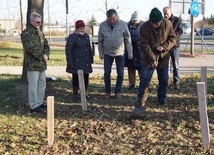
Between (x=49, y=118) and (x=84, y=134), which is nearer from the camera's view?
(x=49, y=118)

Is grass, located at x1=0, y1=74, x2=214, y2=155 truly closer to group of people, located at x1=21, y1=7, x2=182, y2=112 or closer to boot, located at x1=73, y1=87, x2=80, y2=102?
boot, located at x1=73, y1=87, x2=80, y2=102

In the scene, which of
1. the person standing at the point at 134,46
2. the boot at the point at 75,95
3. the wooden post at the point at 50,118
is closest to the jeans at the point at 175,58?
the person standing at the point at 134,46

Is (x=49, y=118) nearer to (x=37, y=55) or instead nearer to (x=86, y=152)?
(x=86, y=152)

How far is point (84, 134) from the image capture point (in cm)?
491

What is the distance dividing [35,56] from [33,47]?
0.55ft

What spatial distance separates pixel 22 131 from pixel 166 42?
2749mm

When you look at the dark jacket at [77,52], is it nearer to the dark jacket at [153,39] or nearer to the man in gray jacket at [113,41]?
the man in gray jacket at [113,41]

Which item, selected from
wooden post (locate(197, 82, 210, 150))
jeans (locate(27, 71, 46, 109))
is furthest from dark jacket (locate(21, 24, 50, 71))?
wooden post (locate(197, 82, 210, 150))

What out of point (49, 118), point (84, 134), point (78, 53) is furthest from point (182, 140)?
point (78, 53)

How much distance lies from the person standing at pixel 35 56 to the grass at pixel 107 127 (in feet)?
1.23

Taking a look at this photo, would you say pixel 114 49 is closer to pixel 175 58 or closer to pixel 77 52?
pixel 77 52

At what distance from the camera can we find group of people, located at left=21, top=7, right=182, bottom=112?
5613 millimetres

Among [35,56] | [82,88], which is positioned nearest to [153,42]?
[82,88]

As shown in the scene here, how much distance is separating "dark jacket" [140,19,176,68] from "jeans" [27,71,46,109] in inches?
75.6
